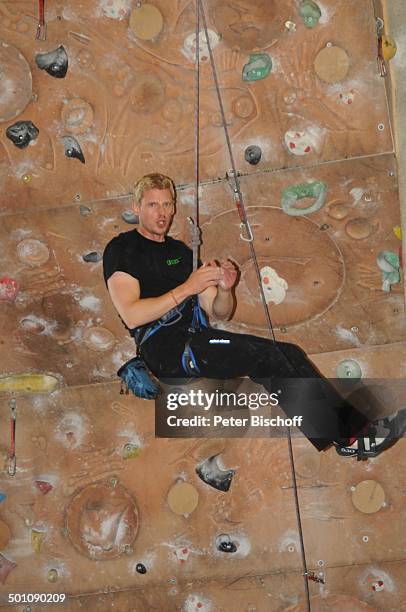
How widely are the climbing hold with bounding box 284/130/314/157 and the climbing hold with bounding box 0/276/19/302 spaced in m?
1.53

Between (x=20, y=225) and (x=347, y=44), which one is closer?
(x=347, y=44)

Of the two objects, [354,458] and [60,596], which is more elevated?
[354,458]

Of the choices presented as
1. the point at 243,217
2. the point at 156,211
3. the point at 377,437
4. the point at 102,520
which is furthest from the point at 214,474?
the point at 156,211

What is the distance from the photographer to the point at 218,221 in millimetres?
3945

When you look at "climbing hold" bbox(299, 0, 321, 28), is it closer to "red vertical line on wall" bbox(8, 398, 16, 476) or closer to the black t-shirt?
the black t-shirt

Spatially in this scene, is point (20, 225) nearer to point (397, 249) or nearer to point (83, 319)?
point (83, 319)

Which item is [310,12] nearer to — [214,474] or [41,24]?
[41,24]

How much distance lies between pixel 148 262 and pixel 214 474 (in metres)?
1.26

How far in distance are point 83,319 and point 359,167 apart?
5.12 ft

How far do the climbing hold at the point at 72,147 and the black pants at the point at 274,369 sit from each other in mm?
1042

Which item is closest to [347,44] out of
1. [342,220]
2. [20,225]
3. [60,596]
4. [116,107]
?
[342,220]

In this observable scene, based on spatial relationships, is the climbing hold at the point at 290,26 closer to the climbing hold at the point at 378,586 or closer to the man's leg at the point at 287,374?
the man's leg at the point at 287,374

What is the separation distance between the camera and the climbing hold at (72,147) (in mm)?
3934

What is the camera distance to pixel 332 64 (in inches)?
147
